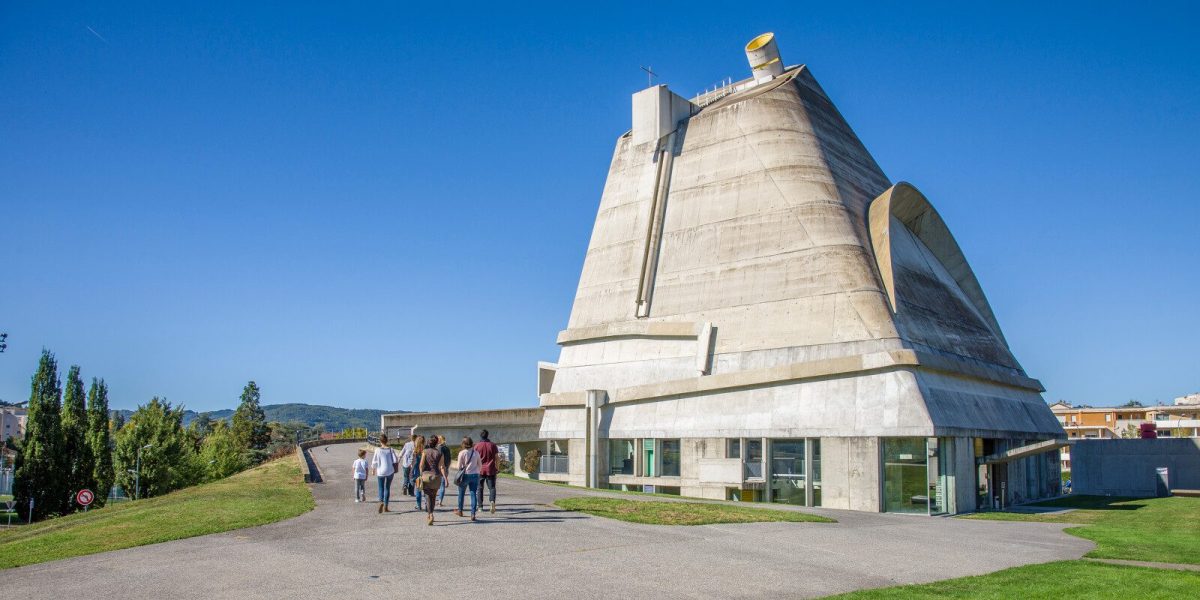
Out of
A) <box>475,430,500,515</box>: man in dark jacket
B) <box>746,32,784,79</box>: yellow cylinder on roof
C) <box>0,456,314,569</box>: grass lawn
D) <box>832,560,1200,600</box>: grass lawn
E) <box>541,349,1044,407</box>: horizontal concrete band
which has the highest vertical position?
<box>746,32,784,79</box>: yellow cylinder on roof

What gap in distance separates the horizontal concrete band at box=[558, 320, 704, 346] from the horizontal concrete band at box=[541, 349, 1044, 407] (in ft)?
6.96

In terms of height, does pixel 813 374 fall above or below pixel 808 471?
above

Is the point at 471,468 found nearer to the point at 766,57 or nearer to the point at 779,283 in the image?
the point at 779,283

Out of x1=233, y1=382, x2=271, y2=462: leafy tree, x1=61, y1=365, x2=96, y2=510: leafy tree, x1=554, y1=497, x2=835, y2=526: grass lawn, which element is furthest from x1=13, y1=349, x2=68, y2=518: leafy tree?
x1=554, y1=497, x2=835, y2=526: grass lawn

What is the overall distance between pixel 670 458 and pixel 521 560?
2049 cm

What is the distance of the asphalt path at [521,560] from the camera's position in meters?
11.3

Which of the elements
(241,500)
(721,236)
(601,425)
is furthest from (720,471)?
(241,500)

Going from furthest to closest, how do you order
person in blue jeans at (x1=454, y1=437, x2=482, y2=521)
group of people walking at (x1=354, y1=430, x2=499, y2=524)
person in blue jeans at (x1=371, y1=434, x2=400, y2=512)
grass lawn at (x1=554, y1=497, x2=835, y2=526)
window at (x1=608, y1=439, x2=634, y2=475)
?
window at (x1=608, y1=439, x2=634, y2=475)
person in blue jeans at (x1=371, y1=434, x2=400, y2=512)
grass lawn at (x1=554, y1=497, x2=835, y2=526)
person in blue jeans at (x1=454, y1=437, x2=482, y2=521)
group of people walking at (x1=354, y1=430, x2=499, y2=524)

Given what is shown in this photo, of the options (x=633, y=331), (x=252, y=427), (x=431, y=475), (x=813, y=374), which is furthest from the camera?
(x=252, y=427)

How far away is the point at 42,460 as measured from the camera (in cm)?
5162

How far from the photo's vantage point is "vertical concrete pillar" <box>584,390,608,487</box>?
3553 cm

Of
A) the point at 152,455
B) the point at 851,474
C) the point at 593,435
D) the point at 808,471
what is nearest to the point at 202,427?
the point at 152,455

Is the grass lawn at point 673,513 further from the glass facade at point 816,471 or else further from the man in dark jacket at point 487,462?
the glass facade at point 816,471

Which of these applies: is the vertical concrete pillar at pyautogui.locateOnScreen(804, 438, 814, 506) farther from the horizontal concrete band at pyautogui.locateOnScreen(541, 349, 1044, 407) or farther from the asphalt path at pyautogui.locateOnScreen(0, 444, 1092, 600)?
the asphalt path at pyautogui.locateOnScreen(0, 444, 1092, 600)
